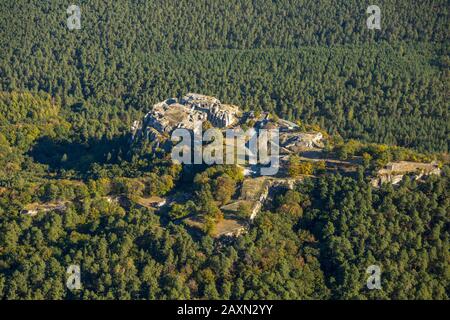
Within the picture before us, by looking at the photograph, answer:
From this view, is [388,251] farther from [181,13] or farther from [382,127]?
[181,13]

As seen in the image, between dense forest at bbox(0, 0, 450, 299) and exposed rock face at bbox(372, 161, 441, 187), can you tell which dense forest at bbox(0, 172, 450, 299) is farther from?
exposed rock face at bbox(372, 161, 441, 187)

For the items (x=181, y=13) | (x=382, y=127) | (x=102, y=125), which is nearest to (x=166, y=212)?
(x=102, y=125)

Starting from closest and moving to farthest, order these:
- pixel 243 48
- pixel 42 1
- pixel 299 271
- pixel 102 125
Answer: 1. pixel 299 271
2. pixel 102 125
3. pixel 243 48
4. pixel 42 1

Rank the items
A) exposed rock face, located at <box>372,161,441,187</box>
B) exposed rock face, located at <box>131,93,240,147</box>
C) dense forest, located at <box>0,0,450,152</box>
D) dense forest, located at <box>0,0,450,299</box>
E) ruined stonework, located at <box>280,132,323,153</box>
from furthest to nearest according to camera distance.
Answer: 1. dense forest, located at <box>0,0,450,152</box>
2. exposed rock face, located at <box>131,93,240,147</box>
3. ruined stonework, located at <box>280,132,323,153</box>
4. exposed rock face, located at <box>372,161,441,187</box>
5. dense forest, located at <box>0,0,450,299</box>

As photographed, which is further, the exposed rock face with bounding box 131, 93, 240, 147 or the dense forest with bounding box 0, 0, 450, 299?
the exposed rock face with bounding box 131, 93, 240, 147

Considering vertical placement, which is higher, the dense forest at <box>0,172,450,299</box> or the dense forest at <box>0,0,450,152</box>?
the dense forest at <box>0,0,450,152</box>

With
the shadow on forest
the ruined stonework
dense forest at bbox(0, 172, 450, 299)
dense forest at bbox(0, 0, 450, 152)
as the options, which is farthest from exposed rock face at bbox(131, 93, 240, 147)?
dense forest at bbox(0, 172, 450, 299)

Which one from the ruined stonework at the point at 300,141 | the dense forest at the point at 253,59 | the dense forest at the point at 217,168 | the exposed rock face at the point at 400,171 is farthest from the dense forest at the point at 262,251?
the dense forest at the point at 253,59

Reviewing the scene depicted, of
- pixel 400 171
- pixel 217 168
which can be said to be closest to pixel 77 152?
pixel 217 168
